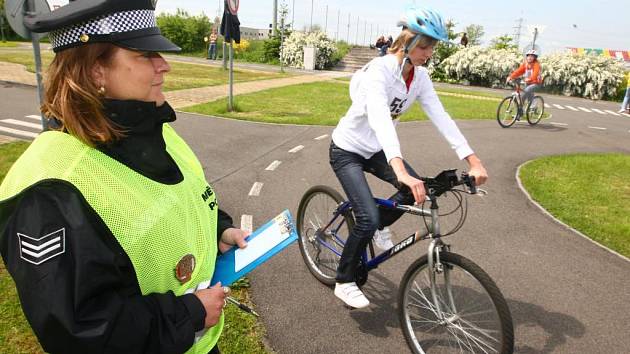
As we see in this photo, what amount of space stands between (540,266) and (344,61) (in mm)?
35459

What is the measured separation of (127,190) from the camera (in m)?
1.34

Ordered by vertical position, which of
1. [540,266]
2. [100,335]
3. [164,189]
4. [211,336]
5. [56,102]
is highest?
[56,102]

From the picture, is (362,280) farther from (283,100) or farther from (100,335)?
(283,100)

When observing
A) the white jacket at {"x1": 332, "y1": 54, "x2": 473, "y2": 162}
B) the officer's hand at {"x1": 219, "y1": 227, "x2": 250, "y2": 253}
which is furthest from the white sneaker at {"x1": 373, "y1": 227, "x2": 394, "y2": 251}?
the officer's hand at {"x1": 219, "y1": 227, "x2": 250, "y2": 253}

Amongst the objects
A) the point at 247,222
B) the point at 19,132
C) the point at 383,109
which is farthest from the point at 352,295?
the point at 19,132

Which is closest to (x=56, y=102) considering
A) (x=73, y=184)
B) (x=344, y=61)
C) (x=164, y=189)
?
(x=73, y=184)

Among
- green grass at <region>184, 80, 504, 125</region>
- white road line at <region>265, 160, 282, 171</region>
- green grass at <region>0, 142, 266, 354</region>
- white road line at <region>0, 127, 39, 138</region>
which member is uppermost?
green grass at <region>184, 80, 504, 125</region>

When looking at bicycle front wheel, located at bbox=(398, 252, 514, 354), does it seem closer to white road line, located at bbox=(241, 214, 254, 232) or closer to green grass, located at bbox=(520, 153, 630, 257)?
white road line, located at bbox=(241, 214, 254, 232)

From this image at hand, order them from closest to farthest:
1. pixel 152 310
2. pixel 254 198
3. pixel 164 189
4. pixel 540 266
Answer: pixel 152 310 → pixel 164 189 → pixel 540 266 → pixel 254 198

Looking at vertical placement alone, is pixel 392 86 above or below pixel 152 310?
above

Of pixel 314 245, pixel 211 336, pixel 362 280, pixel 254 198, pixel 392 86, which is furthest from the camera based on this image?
pixel 254 198

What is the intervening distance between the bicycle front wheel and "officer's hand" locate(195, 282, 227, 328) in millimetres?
1609

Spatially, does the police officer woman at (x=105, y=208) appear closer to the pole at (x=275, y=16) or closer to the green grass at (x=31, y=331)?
the green grass at (x=31, y=331)

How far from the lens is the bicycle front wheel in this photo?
2566mm
